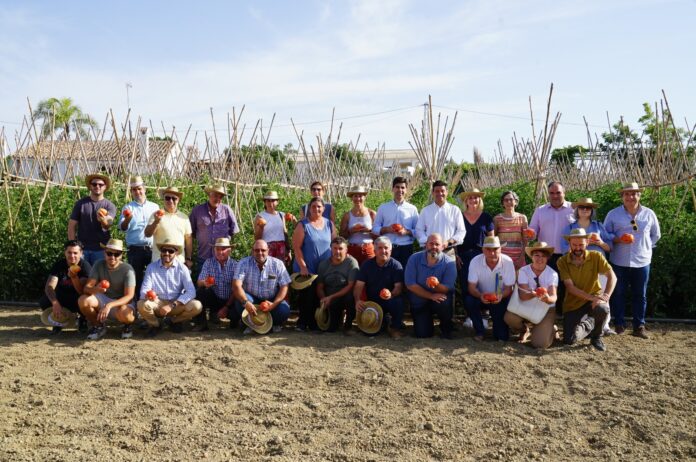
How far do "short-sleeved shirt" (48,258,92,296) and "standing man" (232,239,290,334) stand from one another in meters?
1.70

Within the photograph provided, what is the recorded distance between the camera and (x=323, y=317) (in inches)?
283

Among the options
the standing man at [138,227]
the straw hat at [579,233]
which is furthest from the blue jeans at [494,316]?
the standing man at [138,227]

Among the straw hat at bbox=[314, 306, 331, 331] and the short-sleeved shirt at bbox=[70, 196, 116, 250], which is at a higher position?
the short-sleeved shirt at bbox=[70, 196, 116, 250]

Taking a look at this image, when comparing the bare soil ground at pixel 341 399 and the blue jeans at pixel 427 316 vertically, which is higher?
the blue jeans at pixel 427 316

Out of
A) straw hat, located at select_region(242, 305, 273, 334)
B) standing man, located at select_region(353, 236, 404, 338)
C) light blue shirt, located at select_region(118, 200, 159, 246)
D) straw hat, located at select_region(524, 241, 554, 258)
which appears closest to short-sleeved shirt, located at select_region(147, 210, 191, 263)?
light blue shirt, located at select_region(118, 200, 159, 246)

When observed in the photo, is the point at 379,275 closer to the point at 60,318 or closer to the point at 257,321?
the point at 257,321

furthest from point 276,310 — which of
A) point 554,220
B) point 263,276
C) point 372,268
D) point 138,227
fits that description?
point 554,220

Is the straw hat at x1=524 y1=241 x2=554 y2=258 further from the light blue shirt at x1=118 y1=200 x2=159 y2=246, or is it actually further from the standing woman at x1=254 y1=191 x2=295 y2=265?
the light blue shirt at x1=118 y1=200 x2=159 y2=246

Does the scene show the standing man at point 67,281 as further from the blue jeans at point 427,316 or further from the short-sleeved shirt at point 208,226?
the blue jeans at point 427,316

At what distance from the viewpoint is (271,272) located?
7043 millimetres

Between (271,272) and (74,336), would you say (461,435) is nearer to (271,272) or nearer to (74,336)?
(271,272)

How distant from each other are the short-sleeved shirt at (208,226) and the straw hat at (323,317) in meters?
1.53

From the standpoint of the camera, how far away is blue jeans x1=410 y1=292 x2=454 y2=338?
677 cm

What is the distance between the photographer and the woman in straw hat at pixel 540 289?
6285 mm
